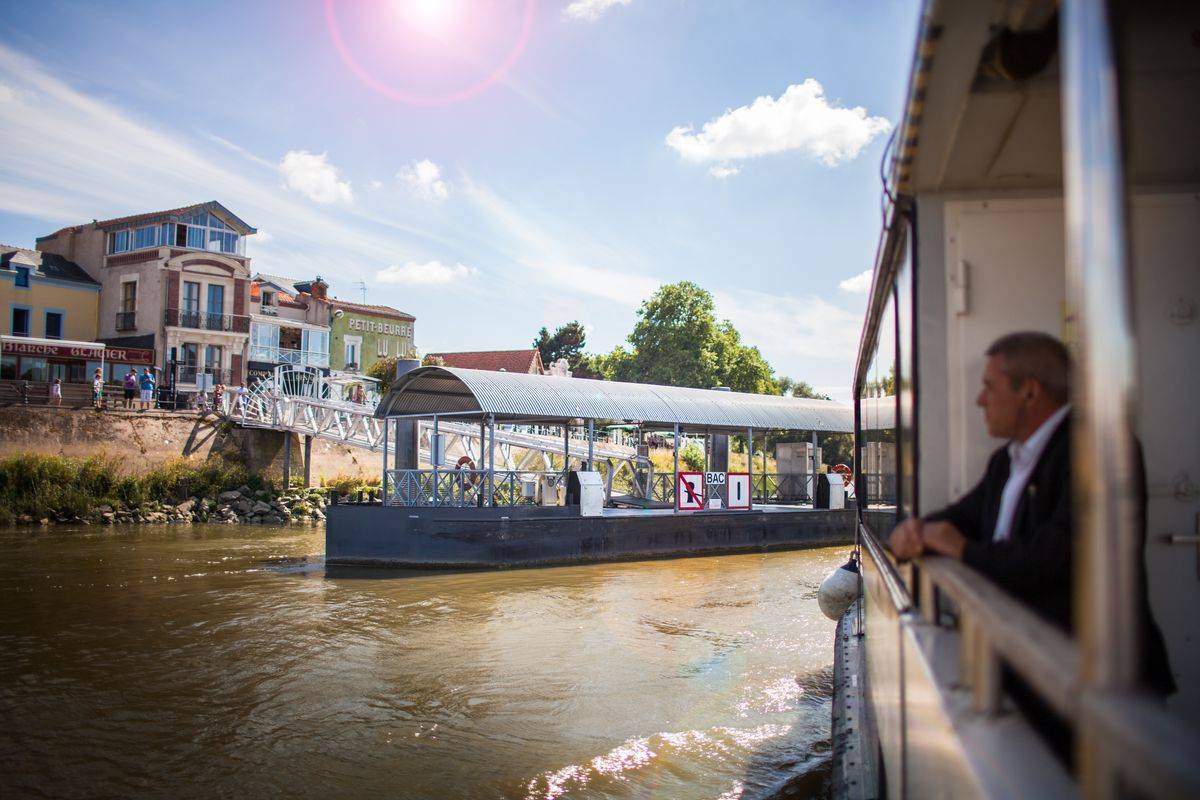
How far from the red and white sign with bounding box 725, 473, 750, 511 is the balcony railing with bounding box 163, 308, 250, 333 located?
2933 cm

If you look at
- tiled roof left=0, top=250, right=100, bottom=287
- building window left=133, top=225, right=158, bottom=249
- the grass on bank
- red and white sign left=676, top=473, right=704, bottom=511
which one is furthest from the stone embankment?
tiled roof left=0, top=250, right=100, bottom=287

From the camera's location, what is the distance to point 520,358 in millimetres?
67438

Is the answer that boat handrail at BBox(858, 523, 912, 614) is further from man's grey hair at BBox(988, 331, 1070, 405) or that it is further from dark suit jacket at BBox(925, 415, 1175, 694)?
man's grey hair at BBox(988, 331, 1070, 405)

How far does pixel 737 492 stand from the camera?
72.2ft

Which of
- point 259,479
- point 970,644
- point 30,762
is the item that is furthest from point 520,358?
point 970,644

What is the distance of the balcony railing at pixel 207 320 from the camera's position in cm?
4109

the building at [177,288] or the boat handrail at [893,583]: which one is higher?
the building at [177,288]

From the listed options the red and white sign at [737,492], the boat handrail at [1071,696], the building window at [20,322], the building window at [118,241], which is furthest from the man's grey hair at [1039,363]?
the building window at [118,241]

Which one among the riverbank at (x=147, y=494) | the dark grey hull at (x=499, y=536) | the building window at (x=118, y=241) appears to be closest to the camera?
the dark grey hull at (x=499, y=536)

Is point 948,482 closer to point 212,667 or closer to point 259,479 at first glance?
point 212,667

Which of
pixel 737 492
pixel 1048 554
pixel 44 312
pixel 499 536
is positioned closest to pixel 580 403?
pixel 499 536

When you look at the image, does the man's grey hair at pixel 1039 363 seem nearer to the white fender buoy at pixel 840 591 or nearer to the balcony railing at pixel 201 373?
the white fender buoy at pixel 840 591

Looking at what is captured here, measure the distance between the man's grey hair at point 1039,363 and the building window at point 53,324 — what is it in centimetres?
4658

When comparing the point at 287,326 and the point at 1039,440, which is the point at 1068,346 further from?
the point at 287,326
